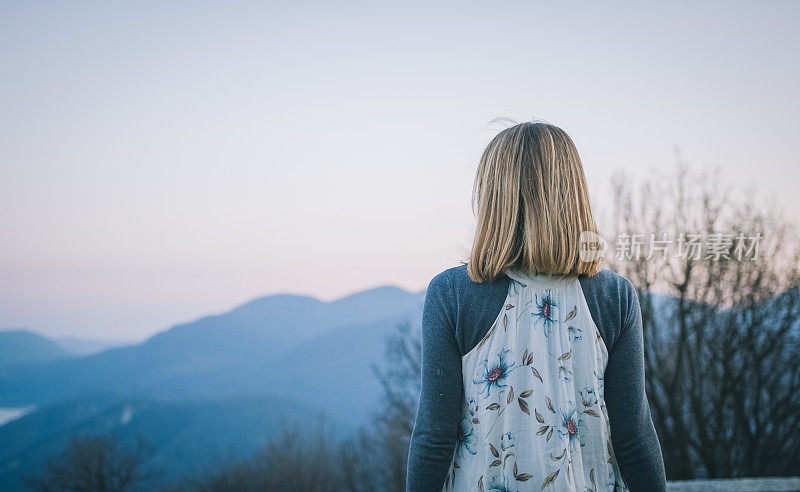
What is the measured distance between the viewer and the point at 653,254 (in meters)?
9.44

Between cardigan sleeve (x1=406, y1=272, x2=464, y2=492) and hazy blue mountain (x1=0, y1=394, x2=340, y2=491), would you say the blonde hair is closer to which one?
cardigan sleeve (x1=406, y1=272, x2=464, y2=492)

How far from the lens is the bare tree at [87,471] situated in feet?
102

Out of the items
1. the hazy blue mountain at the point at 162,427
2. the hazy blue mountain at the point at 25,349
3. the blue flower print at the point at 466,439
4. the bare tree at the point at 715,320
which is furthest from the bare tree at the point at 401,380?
the hazy blue mountain at the point at 25,349

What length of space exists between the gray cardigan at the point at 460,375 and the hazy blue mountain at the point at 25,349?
89.1 meters

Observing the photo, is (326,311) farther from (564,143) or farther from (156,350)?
(564,143)

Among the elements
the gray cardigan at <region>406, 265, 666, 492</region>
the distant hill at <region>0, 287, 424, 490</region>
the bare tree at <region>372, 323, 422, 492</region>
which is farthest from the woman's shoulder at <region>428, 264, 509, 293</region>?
the distant hill at <region>0, 287, 424, 490</region>

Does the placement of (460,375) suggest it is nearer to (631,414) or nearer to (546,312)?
(546,312)

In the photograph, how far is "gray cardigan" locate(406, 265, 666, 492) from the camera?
1.07 meters

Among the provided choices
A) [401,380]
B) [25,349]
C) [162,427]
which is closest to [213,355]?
[25,349]


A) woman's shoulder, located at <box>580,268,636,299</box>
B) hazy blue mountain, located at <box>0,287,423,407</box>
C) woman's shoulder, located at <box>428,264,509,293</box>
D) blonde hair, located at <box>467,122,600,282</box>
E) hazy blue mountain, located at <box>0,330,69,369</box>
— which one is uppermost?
blonde hair, located at <box>467,122,600,282</box>

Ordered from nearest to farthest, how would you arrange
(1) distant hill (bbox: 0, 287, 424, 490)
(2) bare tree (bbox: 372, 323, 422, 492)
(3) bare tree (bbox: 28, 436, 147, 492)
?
(2) bare tree (bbox: 372, 323, 422, 492) < (3) bare tree (bbox: 28, 436, 147, 492) < (1) distant hill (bbox: 0, 287, 424, 490)

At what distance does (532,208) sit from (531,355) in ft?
1.07

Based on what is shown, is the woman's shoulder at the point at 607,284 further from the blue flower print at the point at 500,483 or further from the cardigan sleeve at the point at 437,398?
the blue flower print at the point at 500,483

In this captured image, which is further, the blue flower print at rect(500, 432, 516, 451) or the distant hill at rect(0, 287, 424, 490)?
the distant hill at rect(0, 287, 424, 490)
